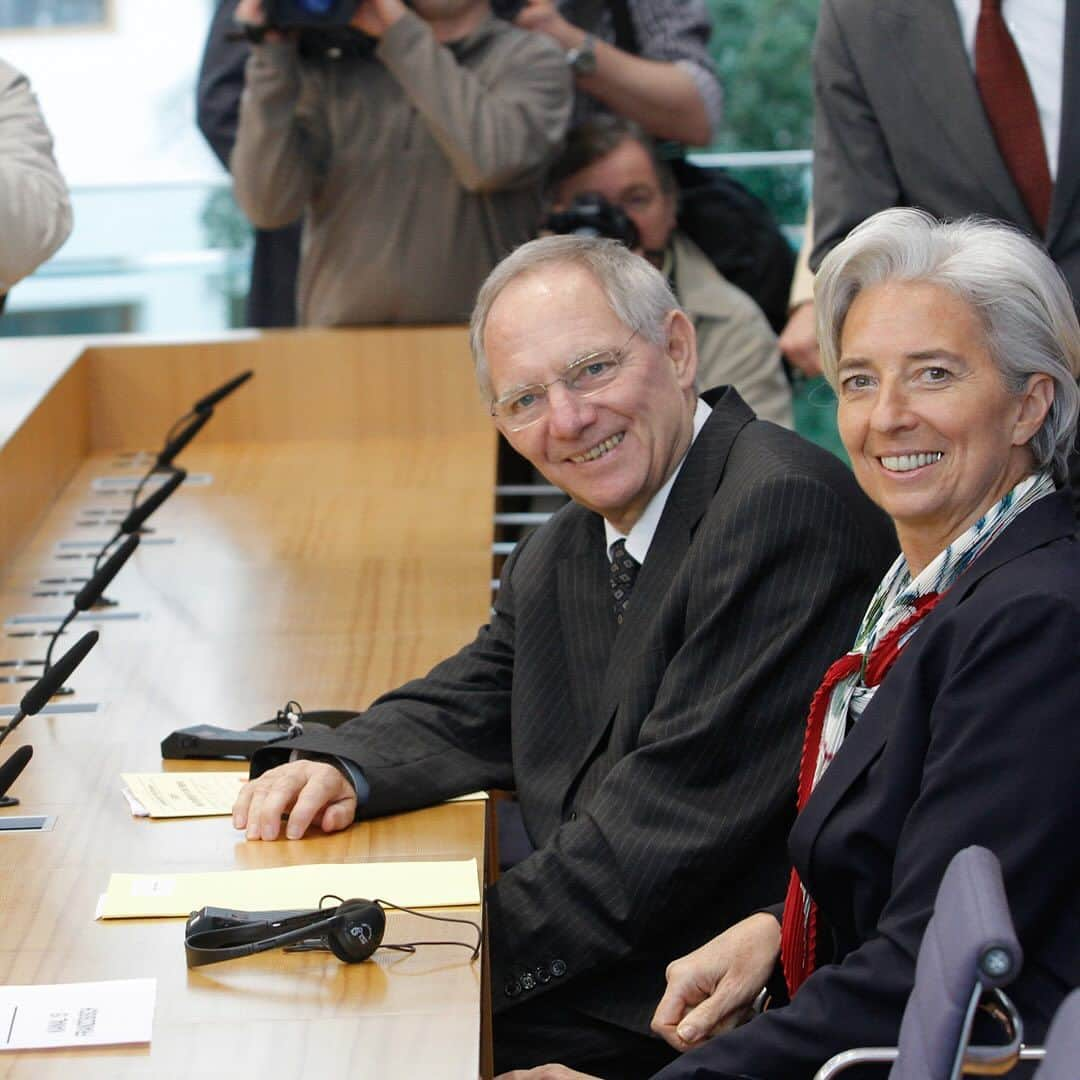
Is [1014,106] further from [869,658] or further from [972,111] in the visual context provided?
[869,658]

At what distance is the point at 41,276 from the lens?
18.0ft

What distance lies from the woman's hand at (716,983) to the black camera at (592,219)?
2029 millimetres

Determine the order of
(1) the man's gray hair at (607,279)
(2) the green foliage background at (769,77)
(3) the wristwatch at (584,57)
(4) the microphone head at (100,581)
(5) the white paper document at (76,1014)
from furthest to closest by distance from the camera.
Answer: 1. (2) the green foliage background at (769,77)
2. (3) the wristwatch at (584,57)
3. (4) the microphone head at (100,581)
4. (1) the man's gray hair at (607,279)
5. (5) the white paper document at (76,1014)

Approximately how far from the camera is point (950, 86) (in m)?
2.75

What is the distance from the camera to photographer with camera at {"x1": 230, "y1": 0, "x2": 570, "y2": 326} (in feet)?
12.1

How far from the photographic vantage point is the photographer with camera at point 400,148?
3682 mm

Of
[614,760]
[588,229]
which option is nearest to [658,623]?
[614,760]

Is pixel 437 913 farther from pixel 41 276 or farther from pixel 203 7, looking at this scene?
pixel 203 7

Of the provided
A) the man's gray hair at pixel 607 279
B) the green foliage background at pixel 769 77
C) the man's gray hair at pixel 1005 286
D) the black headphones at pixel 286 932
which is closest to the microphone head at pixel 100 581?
the man's gray hair at pixel 607 279

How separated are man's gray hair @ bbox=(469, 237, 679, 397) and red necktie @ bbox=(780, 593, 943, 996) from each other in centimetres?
55

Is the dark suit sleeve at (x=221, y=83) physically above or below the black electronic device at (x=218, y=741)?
above

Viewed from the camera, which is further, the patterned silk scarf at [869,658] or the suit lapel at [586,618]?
the suit lapel at [586,618]

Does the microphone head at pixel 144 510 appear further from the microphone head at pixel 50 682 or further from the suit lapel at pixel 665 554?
the suit lapel at pixel 665 554

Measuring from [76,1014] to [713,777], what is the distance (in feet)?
2.38
